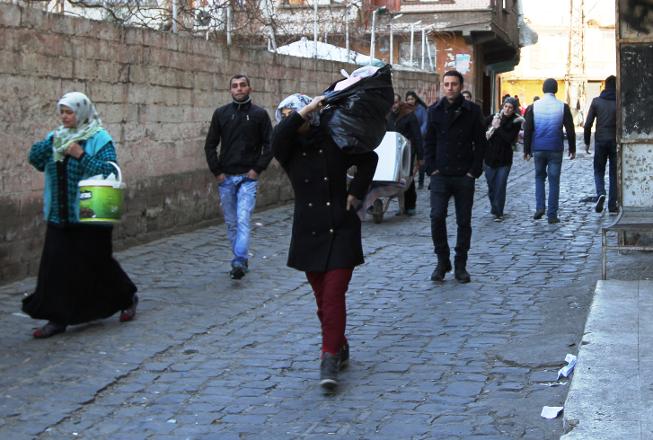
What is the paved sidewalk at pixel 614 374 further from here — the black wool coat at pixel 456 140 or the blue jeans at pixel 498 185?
the blue jeans at pixel 498 185

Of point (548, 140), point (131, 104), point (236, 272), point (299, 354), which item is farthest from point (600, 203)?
point (299, 354)

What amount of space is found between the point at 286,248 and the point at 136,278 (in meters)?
2.52

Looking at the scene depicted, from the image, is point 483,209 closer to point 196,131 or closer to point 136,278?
point 196,131

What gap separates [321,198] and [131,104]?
6.19m

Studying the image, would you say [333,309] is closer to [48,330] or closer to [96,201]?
[96,201]

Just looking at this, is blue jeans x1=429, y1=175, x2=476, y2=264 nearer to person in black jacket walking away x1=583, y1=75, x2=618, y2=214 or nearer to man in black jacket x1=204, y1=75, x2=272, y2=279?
man in black jacket x1=204, y1=75, x2=272, y2=279

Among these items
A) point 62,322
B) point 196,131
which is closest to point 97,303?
point 62,322

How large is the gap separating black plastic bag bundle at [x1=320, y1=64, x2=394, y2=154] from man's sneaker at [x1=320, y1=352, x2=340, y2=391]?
120 cm

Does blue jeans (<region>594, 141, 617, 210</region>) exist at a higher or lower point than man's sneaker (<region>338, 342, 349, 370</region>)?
higher

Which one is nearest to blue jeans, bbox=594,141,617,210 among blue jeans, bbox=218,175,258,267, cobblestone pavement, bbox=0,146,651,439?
cobblestone pavement, bbox=0,146,651,439

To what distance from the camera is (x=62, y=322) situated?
791cm

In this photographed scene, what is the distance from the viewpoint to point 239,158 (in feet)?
34.3

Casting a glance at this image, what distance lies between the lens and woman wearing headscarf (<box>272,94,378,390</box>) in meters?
6.61

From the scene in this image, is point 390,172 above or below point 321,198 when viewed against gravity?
below
